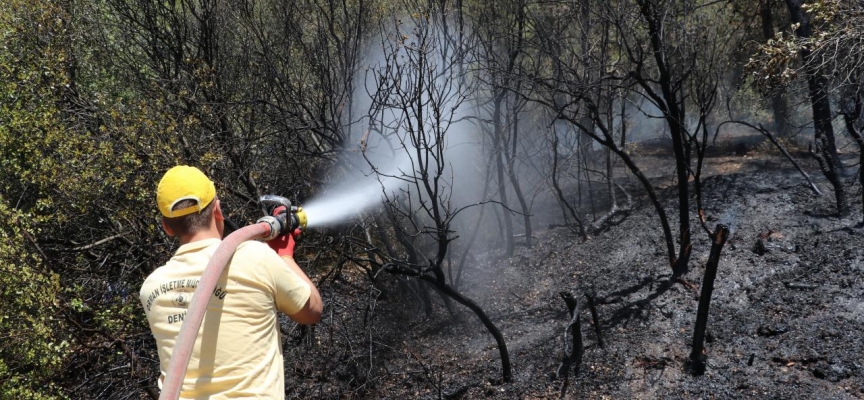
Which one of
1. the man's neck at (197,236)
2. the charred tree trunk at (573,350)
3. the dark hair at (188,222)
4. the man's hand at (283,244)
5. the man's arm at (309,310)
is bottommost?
the charred tree trunk at (573,350)

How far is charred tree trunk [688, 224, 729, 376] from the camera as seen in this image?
630 cm

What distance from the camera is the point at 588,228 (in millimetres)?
11359

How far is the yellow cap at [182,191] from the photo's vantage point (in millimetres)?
2383

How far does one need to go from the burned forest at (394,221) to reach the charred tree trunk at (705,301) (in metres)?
0.02

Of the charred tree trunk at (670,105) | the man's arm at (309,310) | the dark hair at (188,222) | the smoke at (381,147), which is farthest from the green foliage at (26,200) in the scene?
the charred tree trunk at (670,105)

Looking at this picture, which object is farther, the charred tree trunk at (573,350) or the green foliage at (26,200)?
the charred tree trunk at (573,350)

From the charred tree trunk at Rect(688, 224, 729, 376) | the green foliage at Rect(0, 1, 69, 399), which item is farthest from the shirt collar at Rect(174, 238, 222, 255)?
the charred tree trunk at Rect(688, 224, 729, 376)

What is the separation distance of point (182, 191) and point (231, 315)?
0.47 metres

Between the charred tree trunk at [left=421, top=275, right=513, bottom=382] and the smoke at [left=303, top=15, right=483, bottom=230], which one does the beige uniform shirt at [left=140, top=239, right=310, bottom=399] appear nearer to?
the smoke at [left=303, top=15, right=483, bottom=230]

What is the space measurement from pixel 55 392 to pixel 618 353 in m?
5.20

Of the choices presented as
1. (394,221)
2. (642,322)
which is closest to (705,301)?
(642,322)

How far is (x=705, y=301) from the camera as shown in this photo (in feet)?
20.6

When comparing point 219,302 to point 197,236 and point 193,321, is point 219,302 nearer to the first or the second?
point 193,321

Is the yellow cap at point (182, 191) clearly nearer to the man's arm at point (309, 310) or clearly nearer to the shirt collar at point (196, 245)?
the shirt collar at point (196, 245)
